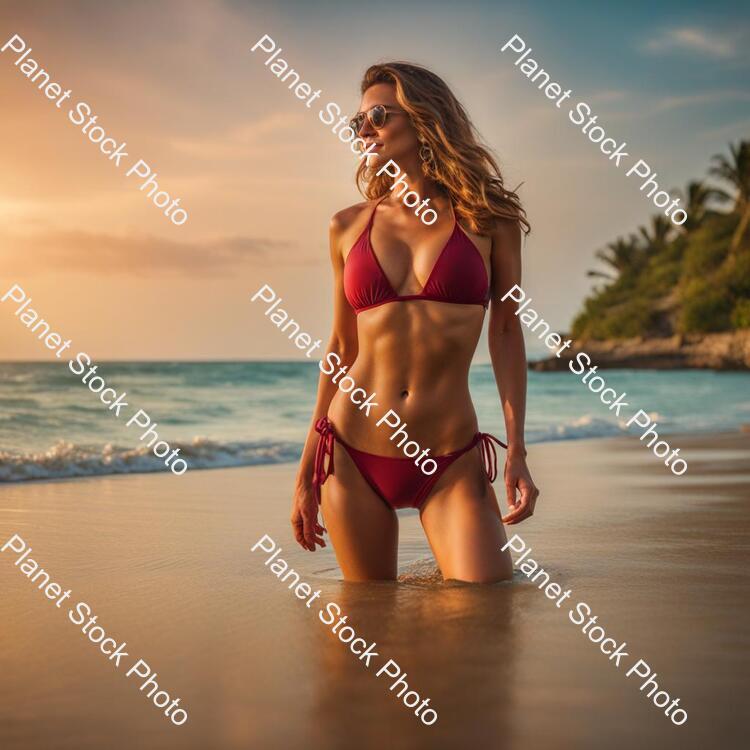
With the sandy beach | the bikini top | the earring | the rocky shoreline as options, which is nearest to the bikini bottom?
the sandy beach

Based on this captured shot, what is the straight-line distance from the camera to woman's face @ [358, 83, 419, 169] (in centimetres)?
318

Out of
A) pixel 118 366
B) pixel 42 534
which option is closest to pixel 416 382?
pixel 42 534

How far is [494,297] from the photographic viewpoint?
3.20 m

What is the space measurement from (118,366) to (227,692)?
35.3m

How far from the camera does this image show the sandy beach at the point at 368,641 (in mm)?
1935

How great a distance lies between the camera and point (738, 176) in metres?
48.7

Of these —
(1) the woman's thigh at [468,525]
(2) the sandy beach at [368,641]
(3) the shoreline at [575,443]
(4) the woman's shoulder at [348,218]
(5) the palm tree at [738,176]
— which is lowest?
(3) the shoreline at [575,443]

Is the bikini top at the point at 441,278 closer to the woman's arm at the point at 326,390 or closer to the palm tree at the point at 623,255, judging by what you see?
the woman's arm at the point at 326,390

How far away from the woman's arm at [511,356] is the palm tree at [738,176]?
47.9m

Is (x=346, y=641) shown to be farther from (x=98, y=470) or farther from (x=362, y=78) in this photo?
(x=98, y=470)

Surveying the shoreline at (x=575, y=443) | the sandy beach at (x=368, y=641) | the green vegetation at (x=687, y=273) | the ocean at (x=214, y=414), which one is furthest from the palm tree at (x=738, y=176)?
the sandy beach at (x=368, y=641)

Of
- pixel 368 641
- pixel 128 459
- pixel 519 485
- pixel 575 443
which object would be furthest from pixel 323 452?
pixel 575 443

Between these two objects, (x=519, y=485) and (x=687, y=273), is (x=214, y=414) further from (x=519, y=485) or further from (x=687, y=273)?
(x=687, y=273)

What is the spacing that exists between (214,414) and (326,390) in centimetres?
1776
